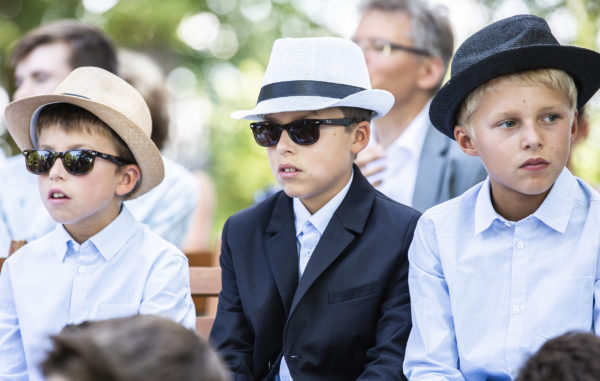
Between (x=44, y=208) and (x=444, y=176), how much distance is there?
7.70ft

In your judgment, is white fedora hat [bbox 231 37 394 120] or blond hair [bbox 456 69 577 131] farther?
white fedora hat [bbox 231 37 394 120]

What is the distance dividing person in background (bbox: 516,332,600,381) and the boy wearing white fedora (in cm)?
164

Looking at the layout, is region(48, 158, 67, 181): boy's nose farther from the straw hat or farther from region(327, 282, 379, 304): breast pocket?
Result: region(327, 282, 379, 304): breast pocket

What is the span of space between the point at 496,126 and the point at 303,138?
79 centimetres

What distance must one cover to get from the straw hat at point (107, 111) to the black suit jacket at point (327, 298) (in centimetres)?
54

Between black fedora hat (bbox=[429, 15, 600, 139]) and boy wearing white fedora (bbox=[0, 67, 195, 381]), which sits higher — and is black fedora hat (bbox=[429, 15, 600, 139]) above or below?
above

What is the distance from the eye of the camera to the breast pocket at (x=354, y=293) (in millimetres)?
2797

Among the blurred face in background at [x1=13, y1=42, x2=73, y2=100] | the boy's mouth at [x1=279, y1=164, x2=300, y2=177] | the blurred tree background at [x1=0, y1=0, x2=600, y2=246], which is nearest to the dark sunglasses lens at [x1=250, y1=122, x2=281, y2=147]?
the boy's mouth at [x1=279, y1=164, x2=300, y2=177]

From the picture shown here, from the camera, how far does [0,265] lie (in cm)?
339

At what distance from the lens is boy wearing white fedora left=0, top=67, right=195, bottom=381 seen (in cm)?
293

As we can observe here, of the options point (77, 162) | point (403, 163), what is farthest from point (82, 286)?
point (403, 163)

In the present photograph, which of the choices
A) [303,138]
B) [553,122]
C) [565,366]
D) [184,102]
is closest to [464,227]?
[553,122]

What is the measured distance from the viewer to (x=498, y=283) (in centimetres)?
257

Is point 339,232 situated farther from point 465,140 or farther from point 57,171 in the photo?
point 57,171
